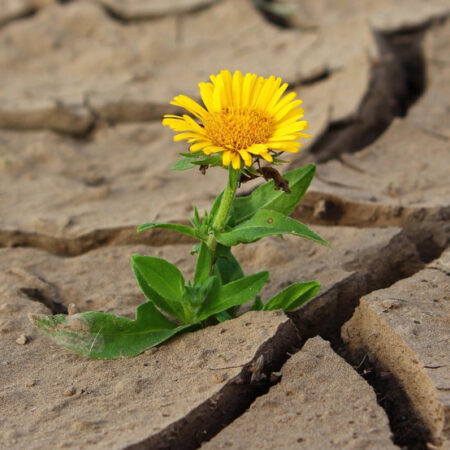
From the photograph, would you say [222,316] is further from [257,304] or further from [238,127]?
[238,127]

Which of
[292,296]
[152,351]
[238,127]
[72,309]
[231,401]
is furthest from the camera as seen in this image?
[72,309]

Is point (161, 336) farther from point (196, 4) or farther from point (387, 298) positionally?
point (196, 4)

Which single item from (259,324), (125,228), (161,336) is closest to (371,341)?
(259,324)

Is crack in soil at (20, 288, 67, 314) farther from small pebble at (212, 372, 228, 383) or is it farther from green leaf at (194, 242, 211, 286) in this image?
small pebble at (212, 372, 228, 383)

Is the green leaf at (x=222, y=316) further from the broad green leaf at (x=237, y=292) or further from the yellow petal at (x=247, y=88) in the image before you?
the yellow petal at (x=247, y=88)

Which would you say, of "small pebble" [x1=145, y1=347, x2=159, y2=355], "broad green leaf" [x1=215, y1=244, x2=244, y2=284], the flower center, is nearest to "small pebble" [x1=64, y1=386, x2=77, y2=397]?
"small pebble" [x1=145, y1=347, x2=159, y2=355]

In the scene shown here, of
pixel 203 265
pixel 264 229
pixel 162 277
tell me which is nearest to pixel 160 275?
pixel 162 277
